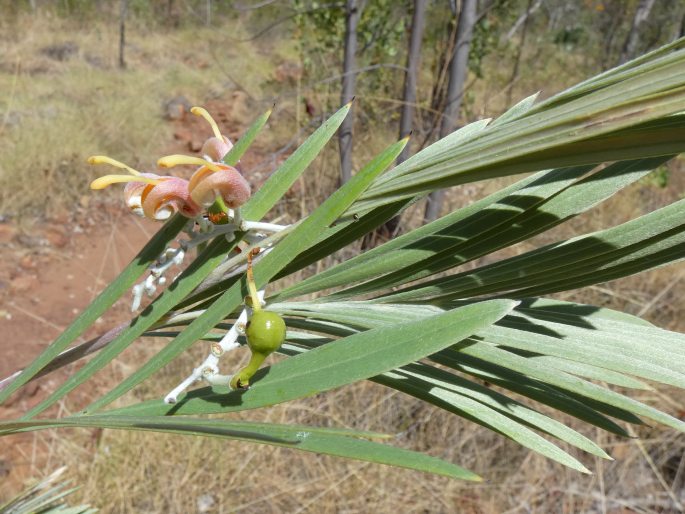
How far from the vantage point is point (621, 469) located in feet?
5.47

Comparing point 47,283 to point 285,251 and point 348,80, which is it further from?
point 285,251

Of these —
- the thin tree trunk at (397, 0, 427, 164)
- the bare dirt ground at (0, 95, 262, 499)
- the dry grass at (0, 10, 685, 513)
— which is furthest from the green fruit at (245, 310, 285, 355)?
the bare dirt ground at (0, 95, 262, 499)

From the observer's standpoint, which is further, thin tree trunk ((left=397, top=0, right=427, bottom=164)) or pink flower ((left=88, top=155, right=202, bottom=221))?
thin tree trunk ((left=397, top=0, right=427, bottom=164))

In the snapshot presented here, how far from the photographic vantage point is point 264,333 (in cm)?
26

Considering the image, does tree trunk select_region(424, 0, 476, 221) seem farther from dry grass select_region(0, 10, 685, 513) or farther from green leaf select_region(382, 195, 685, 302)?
green leaf select_region(382, 195, 685, 302)

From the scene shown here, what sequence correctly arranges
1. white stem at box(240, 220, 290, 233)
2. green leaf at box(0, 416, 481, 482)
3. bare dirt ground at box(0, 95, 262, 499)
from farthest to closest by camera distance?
bare dirt ground at box(0, 95, 262, 499) → white stem at box(240, 220, 290, 233) → green leaf at box(0, 416, 481, 482)

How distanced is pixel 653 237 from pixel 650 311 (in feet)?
6.83

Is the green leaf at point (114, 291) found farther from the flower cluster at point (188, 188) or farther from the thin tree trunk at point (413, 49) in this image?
the thin tree trunk at point (413, 49)

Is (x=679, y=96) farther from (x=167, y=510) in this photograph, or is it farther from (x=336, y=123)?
(x=167, y=510)

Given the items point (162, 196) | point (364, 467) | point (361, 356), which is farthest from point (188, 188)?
point (364, 467)

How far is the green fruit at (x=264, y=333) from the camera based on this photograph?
26 centimetres

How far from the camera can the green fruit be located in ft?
0.84

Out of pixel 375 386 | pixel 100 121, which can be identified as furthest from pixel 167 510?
pixel 100 121

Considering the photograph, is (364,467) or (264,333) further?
(364,467)
